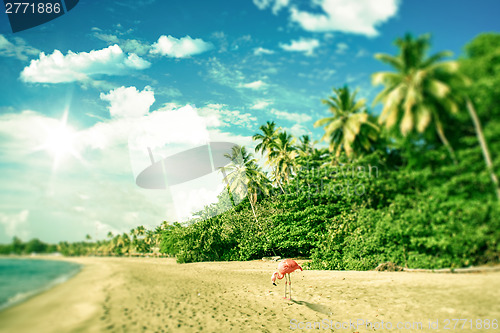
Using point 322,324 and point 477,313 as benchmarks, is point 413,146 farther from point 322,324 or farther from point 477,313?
point 322,324

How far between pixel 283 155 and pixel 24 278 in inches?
857

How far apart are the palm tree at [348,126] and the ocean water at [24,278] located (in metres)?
5.18

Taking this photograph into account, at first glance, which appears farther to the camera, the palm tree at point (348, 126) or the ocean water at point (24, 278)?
the palm tree at point (348, 126)

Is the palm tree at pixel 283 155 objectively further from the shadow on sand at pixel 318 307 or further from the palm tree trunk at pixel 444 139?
the palm tree trunk at pixel 444 139

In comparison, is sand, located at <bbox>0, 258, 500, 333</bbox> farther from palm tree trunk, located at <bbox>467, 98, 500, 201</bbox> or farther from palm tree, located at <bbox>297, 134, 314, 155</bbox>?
palm tree, located at <bbox>297, 134, 314, 155</bbox>

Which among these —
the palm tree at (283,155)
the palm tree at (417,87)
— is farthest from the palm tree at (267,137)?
the palm tree at (417,87)

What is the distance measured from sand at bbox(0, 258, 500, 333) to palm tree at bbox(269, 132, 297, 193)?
46.0ft

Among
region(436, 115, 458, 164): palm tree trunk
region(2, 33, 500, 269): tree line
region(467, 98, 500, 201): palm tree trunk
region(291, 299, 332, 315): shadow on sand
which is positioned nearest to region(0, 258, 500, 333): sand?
region(291, 299, 332, 315): shadow on sand

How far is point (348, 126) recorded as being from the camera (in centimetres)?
678

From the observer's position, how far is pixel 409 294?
631cm

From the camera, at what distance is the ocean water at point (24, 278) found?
2.61 metres

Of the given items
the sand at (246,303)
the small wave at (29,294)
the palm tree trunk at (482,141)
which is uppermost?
the palm tree trunk at (482,141)

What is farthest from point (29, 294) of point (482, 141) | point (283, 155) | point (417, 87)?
point (283, 155)

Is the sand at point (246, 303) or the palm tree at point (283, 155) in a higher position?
the palm tree at point (283, 155)
